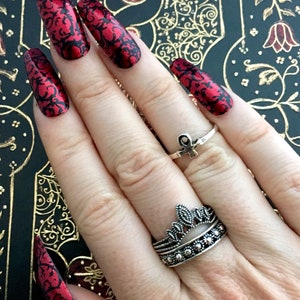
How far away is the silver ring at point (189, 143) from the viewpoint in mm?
782

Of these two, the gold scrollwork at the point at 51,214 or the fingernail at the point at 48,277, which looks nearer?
the fingernail at the point at 48,277

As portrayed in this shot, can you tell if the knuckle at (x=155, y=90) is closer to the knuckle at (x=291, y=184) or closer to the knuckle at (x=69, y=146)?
the knuckle at (x=69, y=146)

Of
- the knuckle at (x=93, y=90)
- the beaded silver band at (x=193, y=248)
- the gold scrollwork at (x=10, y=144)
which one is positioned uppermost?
the knuckle at (x=93, y=90)

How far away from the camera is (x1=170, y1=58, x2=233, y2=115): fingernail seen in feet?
2.56

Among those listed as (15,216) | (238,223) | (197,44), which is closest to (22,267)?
(15,216)

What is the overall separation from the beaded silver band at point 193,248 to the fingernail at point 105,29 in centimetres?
28

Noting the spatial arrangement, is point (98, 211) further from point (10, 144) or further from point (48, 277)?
point (10, 144)

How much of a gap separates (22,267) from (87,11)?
399mm

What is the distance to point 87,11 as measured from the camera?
78 cm

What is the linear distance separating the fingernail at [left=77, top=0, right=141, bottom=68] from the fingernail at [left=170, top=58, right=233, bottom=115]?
0.09 meters

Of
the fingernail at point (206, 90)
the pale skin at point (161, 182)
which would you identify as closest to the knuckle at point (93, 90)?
the pale skin at point (161, 182)

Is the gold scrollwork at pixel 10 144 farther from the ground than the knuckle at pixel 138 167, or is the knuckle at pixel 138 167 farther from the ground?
the knuckle at pixel 138 167

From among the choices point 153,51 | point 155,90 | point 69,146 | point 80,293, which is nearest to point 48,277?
point 80,293

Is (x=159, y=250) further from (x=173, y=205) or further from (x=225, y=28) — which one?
(x=225, y=28)
